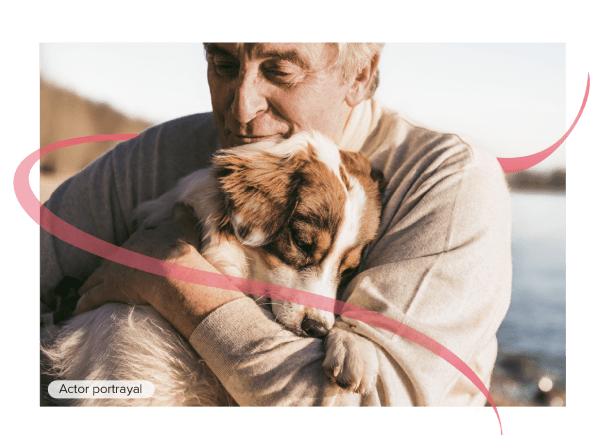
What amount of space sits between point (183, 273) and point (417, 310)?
1.10 m

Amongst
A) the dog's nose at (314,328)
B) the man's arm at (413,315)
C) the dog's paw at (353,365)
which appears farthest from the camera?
the dog's nose at (314,328)

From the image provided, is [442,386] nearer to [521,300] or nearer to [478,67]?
[521,300]

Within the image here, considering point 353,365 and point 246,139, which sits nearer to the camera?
point 353,365

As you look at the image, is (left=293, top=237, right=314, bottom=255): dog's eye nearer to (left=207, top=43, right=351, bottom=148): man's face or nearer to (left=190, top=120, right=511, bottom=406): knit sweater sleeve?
(left=190, top=120, right=511, bottom=406): knit sweater sleeve

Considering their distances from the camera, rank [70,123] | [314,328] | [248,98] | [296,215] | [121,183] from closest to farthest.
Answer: [314,328]
[296,215]
[248,98]
[70,123]
[121,183]

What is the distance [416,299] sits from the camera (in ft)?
6.59

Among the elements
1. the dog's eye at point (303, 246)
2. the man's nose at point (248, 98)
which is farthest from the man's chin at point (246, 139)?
the dog's eye at point (303, 246)

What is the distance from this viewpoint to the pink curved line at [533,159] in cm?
245

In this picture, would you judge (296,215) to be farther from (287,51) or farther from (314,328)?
(287,51)

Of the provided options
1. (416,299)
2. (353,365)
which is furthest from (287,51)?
(353,365)

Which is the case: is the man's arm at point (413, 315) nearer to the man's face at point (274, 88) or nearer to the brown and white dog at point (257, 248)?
the brown and white dog at point (257, 248)

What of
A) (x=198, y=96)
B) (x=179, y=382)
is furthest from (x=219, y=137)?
(x=179, y=382)

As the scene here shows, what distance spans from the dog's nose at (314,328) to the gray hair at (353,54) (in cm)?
128

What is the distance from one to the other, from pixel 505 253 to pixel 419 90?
973 mm
